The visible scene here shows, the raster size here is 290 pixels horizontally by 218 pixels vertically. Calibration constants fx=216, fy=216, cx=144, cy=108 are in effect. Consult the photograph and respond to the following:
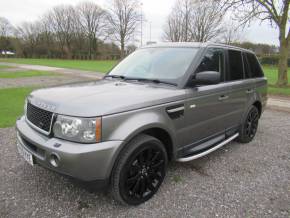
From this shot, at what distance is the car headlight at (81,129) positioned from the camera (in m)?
2.00

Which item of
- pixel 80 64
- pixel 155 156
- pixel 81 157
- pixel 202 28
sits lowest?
pixel 155 156

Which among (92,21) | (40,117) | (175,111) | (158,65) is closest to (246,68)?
(158,65)

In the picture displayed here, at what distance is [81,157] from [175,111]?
48.8 inches

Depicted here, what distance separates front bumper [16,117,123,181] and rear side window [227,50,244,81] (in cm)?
251

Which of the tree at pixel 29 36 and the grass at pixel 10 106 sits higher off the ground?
the tree at pixel 29 36

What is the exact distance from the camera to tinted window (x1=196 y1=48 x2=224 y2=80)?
122 inches

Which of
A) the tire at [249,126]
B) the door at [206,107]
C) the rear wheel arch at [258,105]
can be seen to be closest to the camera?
the door at [206,107]

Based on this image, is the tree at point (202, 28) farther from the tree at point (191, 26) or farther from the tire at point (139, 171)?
the tire at point (139, 171)

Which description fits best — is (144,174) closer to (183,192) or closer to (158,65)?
(183,192)

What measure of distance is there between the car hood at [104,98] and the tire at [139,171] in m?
0.42

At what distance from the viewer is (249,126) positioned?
4383 mm

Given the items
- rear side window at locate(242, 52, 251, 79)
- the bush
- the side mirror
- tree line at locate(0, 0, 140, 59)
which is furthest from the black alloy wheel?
tree line at locate(0, 0, 140, 59)

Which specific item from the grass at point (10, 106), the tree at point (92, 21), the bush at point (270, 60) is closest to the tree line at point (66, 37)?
the tree at point (92, 21)

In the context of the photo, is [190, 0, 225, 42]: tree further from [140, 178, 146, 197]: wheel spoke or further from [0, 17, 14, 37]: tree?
[0, 17, 14, 37]: tree
